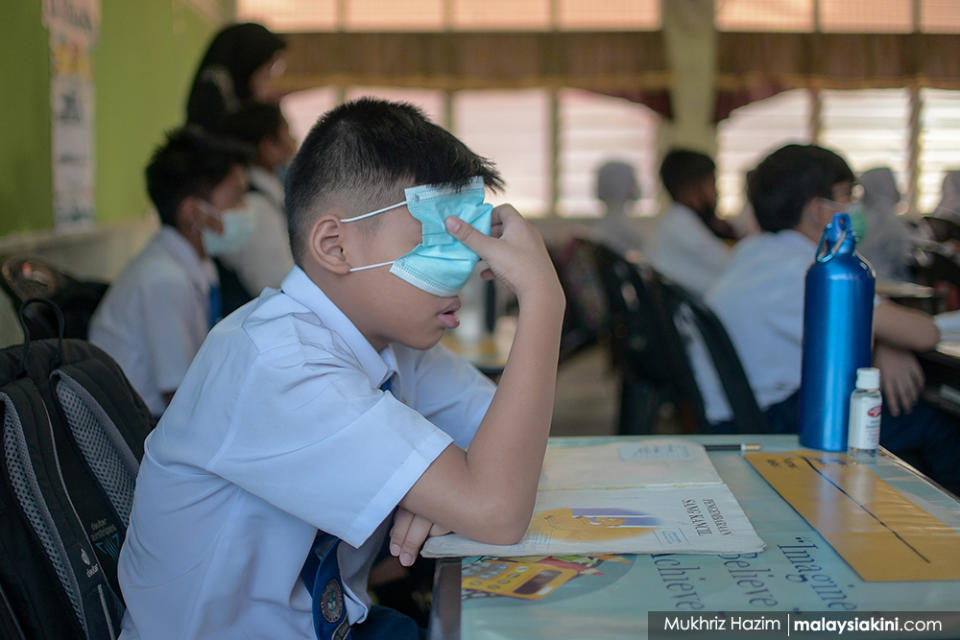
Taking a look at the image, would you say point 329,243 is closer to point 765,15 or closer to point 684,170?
point 684,170

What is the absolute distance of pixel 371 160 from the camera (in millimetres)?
1051

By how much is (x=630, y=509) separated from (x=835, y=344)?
41cm

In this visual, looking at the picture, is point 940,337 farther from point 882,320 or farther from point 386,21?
point 386,21

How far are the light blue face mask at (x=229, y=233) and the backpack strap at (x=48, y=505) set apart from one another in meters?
1.58

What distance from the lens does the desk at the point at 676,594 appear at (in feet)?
2.41

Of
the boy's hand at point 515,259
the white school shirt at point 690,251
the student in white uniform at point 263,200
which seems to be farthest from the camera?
the white school shirt at point 690,251

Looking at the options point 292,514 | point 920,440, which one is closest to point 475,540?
point 292,514

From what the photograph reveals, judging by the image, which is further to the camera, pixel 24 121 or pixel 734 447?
pixel 24 121

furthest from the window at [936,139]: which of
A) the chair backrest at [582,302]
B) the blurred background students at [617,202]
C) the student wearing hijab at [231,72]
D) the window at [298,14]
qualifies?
the student wearing hijab at [231,72]

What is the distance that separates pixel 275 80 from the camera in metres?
7.01

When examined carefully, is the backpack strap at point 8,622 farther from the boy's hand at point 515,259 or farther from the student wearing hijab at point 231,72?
the student wearing hijab at point 231,72

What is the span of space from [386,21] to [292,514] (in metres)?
6.84

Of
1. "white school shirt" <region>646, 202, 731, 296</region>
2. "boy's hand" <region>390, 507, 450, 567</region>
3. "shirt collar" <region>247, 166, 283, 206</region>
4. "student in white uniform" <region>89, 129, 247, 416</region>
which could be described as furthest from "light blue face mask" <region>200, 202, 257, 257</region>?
"white school shirt" <region>646, 202, 731, 296</region>

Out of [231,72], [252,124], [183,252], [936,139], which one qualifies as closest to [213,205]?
[183,252]
